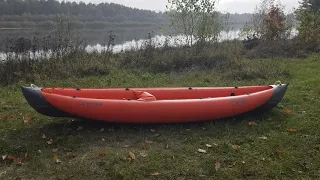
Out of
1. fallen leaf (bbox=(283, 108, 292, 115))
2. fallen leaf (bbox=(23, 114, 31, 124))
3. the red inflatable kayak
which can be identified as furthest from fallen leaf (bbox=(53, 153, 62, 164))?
fallen leaf (bbox=(283, 108, 292, 115))

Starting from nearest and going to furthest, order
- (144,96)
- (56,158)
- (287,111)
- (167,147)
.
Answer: (56,158) → (167,147) → (144,96) → (287,111)

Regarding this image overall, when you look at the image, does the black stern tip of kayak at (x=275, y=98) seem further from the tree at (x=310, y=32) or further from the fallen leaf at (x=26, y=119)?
the tree at (x=310, y=32)

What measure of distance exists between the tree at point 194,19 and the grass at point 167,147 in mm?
6848

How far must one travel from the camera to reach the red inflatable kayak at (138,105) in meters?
4.19

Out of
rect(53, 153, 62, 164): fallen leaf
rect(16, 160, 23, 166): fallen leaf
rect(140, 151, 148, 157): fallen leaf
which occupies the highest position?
rect(140, 151, 148, 157): fallen leaf

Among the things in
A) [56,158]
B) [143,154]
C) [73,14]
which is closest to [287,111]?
[143,154]

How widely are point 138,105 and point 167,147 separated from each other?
787mm

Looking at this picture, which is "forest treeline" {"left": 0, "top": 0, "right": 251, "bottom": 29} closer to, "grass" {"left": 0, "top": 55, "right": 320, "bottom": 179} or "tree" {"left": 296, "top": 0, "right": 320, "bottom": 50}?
"tree" {"left": 296, "top": 0, "right": 320, "bottom": 50}

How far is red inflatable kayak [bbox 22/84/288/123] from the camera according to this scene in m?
4.19

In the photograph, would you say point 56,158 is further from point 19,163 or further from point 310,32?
point 310,32

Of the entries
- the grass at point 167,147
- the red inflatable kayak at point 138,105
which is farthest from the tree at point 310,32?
the red inflatable kayak at point 138,105

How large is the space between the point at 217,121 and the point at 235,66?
456 cm

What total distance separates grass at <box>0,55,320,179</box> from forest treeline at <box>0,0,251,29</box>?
23243 millimetres

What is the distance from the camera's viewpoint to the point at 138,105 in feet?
14.3
